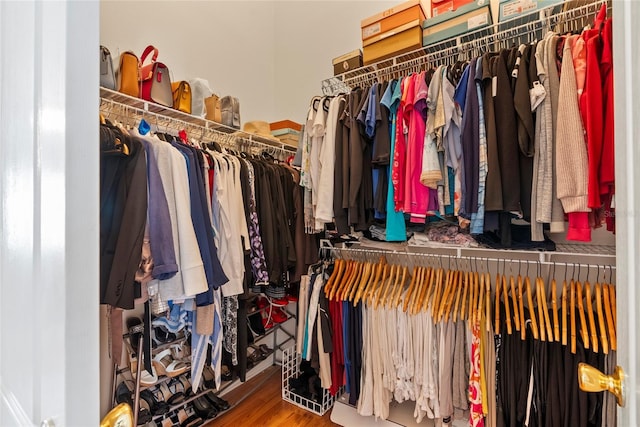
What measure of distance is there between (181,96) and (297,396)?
2123mm

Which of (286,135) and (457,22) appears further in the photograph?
(286,135)

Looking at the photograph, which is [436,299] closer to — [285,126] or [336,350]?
[336,350]

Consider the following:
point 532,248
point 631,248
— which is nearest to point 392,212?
point 532,248

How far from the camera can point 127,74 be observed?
155cm

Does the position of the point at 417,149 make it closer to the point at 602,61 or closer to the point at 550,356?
the point at 602,61

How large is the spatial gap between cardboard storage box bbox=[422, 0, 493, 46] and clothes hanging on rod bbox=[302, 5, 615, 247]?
0.19 meters

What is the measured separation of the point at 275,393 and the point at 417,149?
2.01 m

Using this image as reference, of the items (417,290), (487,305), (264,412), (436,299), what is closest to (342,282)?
(417,290)

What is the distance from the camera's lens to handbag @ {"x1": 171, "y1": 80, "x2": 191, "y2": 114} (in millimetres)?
1843

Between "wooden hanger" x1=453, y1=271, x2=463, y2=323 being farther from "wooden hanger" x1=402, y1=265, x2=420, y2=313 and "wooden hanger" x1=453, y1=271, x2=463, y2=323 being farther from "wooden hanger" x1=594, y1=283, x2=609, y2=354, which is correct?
"wooden hanger" x1=594, y1=283, x2=609, y2=354

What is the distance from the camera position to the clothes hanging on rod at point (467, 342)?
4.24ft

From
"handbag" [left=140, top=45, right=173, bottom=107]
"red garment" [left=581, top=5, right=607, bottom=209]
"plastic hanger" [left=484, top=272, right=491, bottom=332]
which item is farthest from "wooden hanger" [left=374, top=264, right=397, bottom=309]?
"handbag" [left=140, top=45, right=173, bottom=107]

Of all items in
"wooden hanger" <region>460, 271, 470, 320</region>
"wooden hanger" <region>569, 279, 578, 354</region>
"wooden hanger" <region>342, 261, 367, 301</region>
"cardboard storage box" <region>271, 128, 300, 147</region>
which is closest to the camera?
"wooden hanger" <region>569, 279, 578, 354</region>

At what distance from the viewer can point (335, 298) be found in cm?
185
